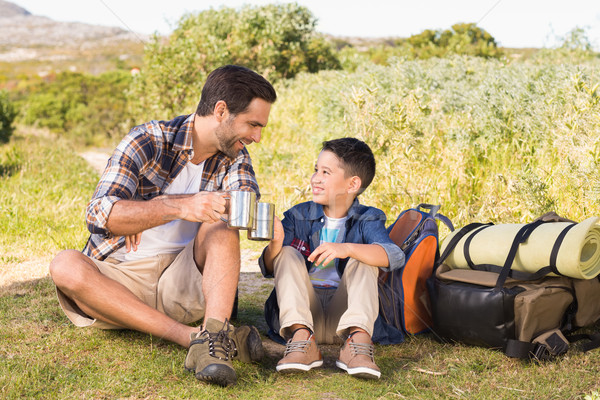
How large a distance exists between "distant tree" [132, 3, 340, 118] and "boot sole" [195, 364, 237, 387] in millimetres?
9910

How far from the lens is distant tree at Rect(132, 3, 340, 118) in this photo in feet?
41.1

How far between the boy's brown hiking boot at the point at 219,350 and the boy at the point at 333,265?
0.16m

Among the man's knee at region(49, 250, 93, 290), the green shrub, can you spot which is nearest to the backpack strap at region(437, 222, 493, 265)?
the man's knee at region(49, 250, 93, 290)

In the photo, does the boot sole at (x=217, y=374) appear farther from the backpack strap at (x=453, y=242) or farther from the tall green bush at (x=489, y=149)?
the tall green bush at (x=489, y=149)

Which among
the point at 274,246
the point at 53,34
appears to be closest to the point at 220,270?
the point at 274,246

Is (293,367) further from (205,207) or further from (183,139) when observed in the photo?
(183,139)

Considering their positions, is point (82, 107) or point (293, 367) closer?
point (293, 367)

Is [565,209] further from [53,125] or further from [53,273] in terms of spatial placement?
[53,125]

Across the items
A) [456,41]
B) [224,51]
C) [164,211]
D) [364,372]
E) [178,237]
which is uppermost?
[456,41]

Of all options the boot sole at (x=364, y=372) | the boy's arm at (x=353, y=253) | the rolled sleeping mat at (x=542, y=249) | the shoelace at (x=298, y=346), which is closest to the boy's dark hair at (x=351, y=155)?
the boy's arm at (x=353, y=253)

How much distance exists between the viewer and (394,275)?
3039 millimetres

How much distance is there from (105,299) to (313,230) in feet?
3.65

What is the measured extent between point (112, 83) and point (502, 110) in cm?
2730

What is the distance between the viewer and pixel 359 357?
2480 millimetres
